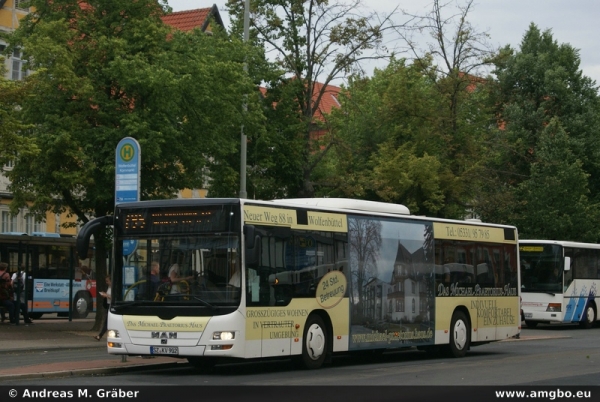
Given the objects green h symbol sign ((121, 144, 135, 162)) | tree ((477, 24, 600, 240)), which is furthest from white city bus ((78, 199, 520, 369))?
tree ((477, 24, 600, 240))

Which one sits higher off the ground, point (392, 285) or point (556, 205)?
point (556, 205)

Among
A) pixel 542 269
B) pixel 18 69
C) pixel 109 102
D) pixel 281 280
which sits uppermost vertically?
pixel 18 69

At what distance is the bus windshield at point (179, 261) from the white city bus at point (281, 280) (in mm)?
16

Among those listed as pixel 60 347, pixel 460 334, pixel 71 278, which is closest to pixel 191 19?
pixel 71 278

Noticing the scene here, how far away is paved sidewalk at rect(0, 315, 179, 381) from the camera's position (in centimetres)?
1681

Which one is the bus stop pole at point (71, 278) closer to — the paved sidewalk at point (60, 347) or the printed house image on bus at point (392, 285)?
the paved sidewalk at point (60, 347)

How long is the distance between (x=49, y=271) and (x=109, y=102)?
12.2 m

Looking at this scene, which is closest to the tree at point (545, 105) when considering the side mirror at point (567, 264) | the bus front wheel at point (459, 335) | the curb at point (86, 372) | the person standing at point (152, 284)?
the side mirror at point (567, 264)

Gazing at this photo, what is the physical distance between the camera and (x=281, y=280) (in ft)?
59.1

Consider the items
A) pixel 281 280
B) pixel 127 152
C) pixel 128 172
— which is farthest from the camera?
pixel 127 152

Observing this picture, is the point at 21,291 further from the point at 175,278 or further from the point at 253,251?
the point at 253,251

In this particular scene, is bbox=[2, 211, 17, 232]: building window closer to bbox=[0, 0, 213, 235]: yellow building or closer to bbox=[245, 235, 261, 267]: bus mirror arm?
bbox=[0, 0, 213, 235]: yellow building
